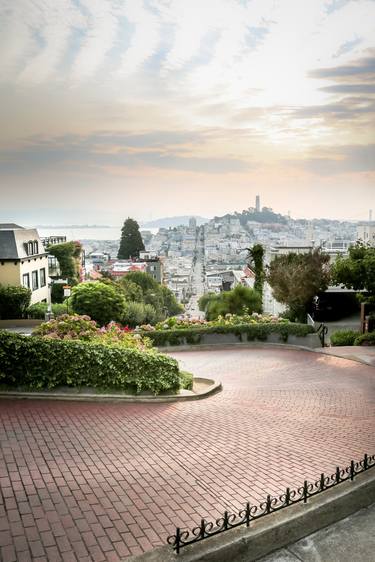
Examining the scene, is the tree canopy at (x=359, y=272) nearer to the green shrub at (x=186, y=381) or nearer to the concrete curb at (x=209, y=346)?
the concrete curb at (x=209, y=346)

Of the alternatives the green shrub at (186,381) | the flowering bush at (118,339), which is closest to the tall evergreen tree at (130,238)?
the flowering bush at (118,339)

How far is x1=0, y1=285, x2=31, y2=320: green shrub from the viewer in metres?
39.1

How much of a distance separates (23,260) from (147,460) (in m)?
36.4

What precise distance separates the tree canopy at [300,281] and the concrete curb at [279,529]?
22.9 m

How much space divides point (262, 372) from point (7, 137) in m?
31.3

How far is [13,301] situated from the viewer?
39250 millimetres

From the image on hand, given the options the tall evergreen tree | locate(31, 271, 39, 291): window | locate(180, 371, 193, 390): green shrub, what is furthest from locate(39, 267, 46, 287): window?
the tall evergreen tree

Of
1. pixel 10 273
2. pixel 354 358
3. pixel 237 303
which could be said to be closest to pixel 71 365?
pixel 354 358

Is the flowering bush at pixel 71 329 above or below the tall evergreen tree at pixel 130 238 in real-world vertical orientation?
below

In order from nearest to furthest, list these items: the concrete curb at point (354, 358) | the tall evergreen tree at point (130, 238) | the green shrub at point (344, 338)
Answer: the concrete curb at point (354, 358) < the green shrub at point (344, 338) < the tall evergreen tree at point (130, 238)

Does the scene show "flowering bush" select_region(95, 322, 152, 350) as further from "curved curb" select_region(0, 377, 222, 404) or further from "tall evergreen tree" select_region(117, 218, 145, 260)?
"tall evergreen tree" select_region(117, 218, 145, 260)

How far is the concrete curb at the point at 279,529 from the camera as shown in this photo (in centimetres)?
483

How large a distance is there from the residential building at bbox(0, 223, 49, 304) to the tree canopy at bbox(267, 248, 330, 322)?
2116cm

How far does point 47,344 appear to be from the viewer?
1083cm
